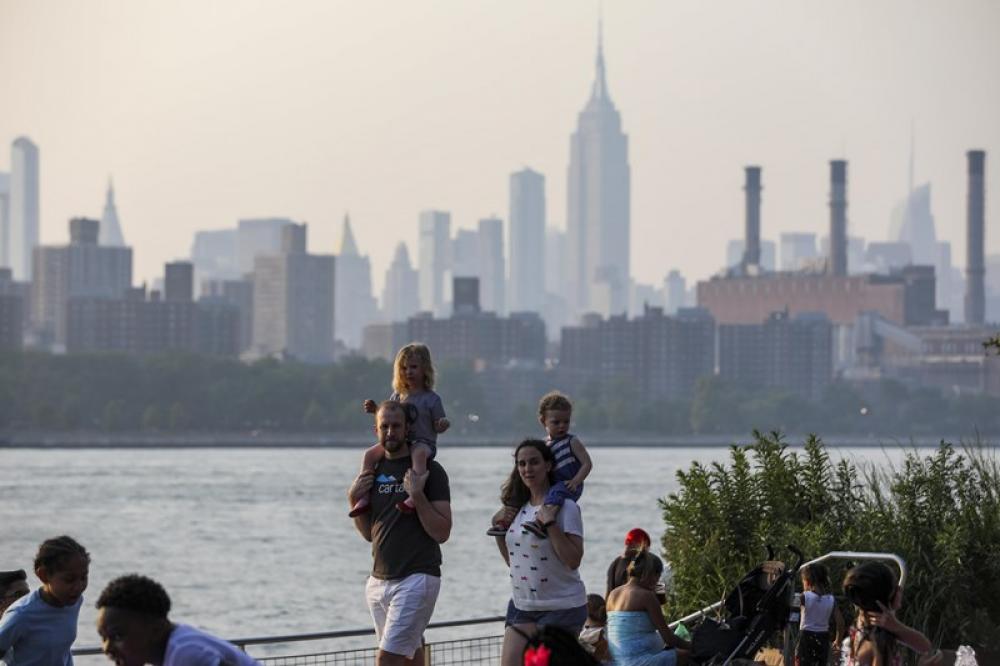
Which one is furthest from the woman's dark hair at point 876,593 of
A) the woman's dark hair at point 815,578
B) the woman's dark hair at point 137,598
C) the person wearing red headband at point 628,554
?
the woman's dark hair at point 815,578

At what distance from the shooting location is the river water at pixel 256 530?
4662 centimetres

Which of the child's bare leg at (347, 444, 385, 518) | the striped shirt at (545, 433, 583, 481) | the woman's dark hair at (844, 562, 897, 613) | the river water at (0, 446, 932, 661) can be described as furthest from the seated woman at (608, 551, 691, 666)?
the river water at (0, 446, 932, 661)

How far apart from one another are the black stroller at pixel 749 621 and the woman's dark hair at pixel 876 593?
7.27 feet

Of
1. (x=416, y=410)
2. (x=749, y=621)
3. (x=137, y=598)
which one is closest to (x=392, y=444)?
(x=416, y=410)

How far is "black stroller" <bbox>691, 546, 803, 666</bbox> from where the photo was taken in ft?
31.8

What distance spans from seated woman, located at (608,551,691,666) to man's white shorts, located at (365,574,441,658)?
3.03 feet

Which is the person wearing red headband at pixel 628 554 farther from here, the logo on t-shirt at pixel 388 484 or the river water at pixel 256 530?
the river water at pixel 256 530

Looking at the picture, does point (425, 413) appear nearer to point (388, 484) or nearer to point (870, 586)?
point (388, 484)

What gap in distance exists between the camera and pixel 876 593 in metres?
7.31

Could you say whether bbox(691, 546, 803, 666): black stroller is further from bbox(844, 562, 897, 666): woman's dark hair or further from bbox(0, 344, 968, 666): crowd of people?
bbox(844, 562, 897, 666): woman's dark hair

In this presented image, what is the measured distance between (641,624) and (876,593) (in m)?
2.11

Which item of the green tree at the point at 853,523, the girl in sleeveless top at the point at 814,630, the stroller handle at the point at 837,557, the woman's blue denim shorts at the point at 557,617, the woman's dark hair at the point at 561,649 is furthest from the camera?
the green tree at the point at 853,523

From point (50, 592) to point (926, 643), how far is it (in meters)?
3.38

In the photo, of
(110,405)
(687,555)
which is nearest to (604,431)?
(110,405)
